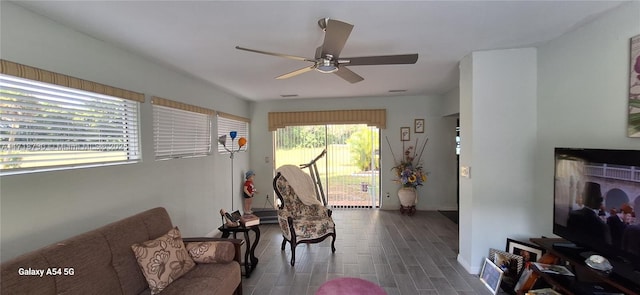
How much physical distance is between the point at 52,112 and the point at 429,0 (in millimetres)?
2612

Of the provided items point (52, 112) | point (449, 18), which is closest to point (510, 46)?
point (449, 18)

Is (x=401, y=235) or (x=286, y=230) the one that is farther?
(x=401, y=235)

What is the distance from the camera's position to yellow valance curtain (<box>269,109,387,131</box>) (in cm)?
502

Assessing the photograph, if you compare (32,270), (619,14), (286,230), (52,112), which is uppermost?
(619,14)

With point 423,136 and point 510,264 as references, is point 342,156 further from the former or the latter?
point 510,264

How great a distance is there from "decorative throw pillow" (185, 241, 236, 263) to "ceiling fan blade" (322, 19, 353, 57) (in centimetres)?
179

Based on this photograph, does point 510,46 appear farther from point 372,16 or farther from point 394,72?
point 372,16

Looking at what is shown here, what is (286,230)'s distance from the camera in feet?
10.2

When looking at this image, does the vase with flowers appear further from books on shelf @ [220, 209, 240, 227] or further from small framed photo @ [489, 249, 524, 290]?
books on shelf @ [220, 209, 240, 227]

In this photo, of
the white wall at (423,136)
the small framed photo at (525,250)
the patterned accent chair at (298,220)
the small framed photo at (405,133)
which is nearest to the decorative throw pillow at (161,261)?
the patterned accent chair at (298,220)

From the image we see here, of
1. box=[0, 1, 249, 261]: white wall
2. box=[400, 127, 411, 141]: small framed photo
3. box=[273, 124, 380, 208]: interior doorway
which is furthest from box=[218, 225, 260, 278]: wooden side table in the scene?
box=[400, 127, 411, 141]: small framed photo

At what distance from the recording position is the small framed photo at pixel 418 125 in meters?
5.04

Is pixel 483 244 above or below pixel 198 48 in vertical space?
below

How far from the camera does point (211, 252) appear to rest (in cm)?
211
